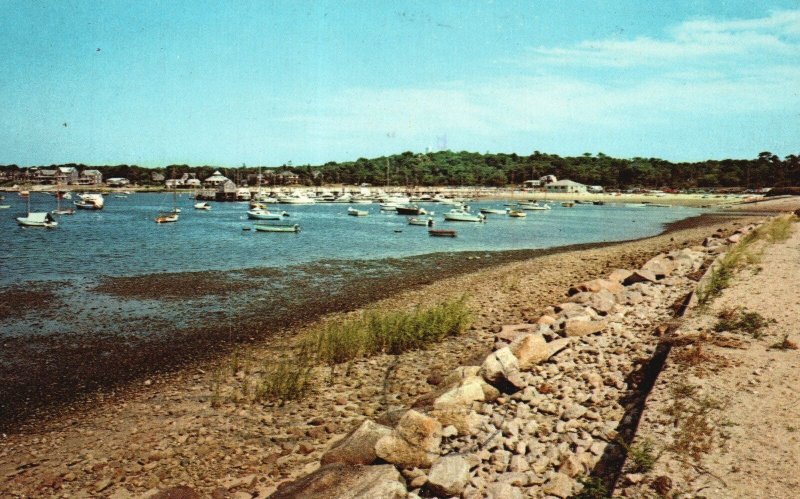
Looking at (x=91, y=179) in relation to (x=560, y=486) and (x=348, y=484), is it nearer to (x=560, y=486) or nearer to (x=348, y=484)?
(x=348, y=484)

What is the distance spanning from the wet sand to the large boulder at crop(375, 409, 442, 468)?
716 centimetres

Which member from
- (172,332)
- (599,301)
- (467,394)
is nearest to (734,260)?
(599,301)

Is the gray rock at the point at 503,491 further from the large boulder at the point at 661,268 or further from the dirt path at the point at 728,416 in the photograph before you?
the large boulder at the point at 661,268

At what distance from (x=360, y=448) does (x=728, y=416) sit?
4413mm

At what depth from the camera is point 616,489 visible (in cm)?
461

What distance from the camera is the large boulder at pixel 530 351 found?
8.35 m

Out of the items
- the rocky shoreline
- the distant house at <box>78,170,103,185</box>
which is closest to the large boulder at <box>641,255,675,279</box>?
the rocky shoreline

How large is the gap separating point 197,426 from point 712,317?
9773 millimetres

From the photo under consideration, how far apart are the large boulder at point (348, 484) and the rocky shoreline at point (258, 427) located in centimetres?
36

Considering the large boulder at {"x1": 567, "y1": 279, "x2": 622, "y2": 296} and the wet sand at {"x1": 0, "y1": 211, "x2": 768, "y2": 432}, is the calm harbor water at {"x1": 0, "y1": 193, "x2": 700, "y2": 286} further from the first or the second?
the large boulder at {"x1": 567, "y1": 279, "x2": 622, "y2": 296}

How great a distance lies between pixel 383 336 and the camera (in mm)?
12445

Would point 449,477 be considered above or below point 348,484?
above

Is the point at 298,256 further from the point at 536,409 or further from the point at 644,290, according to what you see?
the point at 536,409

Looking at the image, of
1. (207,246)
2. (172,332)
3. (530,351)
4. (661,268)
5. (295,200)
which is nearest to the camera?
(530,351)
